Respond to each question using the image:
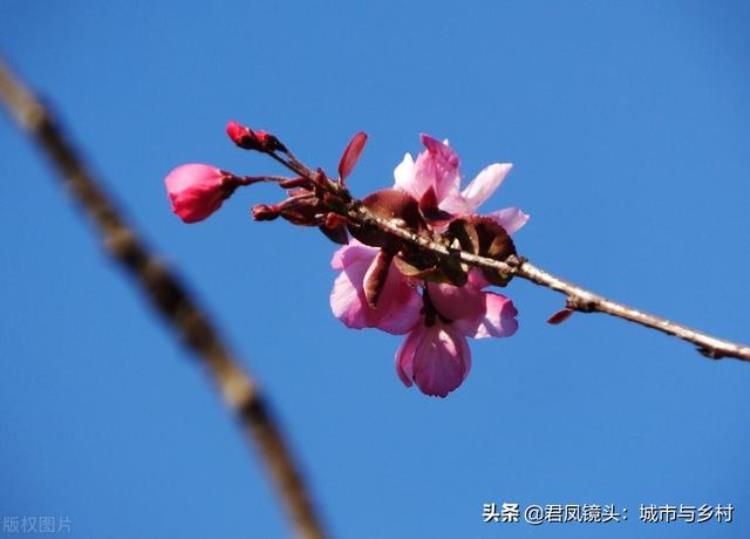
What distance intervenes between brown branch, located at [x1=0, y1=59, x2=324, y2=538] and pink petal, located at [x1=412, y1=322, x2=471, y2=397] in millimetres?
1287

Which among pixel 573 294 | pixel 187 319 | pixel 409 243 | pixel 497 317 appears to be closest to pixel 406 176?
pixel 409 243

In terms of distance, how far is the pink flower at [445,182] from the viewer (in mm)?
1452

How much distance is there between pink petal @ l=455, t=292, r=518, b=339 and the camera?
154 centimetres

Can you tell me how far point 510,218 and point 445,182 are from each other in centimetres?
12

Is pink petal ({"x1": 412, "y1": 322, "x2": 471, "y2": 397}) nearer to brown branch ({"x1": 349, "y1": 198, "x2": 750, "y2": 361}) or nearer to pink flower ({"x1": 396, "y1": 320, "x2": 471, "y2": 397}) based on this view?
pink flower ({"x1": 396, "y1": 320, "x2": 471, "y2": 397})

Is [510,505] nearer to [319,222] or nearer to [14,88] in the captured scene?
[319,222]

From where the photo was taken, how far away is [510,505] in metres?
2.37

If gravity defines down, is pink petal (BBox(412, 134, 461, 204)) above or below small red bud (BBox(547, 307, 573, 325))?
above

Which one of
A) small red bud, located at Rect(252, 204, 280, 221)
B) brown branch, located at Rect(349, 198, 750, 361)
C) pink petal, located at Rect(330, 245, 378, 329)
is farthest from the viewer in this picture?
pink petal, located at Rect(330, 245, 378, 329)

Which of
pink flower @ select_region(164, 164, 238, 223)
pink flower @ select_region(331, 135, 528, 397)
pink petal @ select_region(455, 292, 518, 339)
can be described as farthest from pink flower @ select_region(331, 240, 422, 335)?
pink flower @ select_region(164, 164, 238, 223)

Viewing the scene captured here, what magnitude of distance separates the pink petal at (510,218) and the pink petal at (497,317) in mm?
150

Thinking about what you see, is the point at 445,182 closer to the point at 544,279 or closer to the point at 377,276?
the point at 377,276

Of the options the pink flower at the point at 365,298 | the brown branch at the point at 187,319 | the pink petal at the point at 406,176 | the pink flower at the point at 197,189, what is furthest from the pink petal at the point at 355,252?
the brown branch at the point at 187,319

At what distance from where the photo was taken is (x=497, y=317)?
5.07ft
